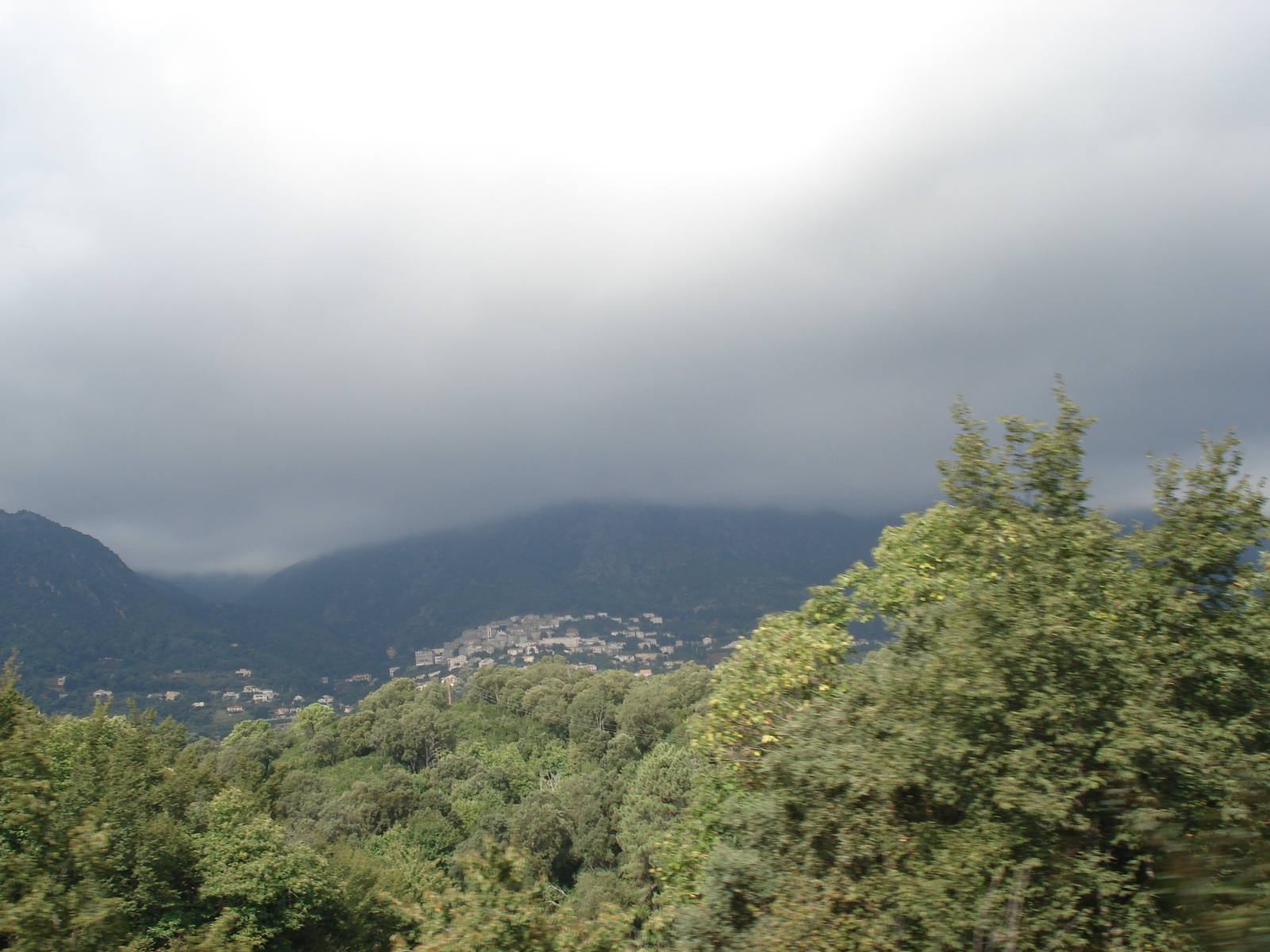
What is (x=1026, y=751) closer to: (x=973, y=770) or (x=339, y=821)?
(x=973, y=770)

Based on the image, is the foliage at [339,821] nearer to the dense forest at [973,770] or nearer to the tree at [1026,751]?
the dense forest at [973,770]

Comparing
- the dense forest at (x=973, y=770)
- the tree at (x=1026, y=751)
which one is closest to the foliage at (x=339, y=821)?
the dense forest at (x=973, y=770)

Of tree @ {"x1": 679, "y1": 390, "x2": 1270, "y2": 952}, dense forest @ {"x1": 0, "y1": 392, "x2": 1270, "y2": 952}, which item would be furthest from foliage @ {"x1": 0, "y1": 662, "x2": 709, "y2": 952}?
tree @ {"x1": 679, "y1": 390, "x2": 1270, "y2": 952}

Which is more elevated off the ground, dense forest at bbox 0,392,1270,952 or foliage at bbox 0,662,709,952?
dense forest at bbox 0,392,1270,952

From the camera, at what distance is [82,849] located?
35.5 feet

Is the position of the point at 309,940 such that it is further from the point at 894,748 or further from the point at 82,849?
the point at 894,748

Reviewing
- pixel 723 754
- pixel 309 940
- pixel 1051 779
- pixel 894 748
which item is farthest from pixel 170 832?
pixel 1051 779

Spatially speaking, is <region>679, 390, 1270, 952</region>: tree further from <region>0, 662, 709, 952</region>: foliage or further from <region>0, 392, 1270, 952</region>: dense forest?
<region>0, 662, 709, 952</region>: foliage

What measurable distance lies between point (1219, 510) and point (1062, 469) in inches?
→ 113

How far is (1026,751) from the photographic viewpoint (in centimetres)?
1012

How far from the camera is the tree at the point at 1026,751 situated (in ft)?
32.1

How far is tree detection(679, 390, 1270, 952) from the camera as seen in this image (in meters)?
9.78

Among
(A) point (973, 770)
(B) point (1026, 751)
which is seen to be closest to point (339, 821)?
(A) point (973, 770)

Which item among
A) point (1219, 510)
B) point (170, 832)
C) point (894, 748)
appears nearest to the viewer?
point (894, 748)
